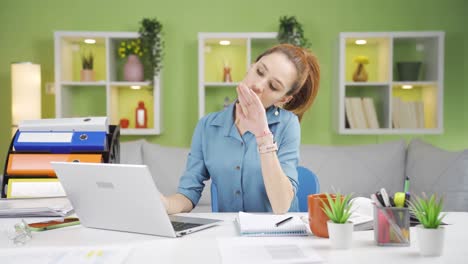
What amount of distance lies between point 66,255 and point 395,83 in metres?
3.64

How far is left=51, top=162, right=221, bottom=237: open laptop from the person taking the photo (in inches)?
53.2

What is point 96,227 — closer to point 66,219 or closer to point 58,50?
point 66,219

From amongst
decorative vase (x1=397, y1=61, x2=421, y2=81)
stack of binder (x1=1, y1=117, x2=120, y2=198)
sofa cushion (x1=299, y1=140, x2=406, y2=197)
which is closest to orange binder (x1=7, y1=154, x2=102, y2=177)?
stack of binder (x1=1, y1=117, x2=120, y2=198)

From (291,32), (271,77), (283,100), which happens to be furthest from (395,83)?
(271,77)

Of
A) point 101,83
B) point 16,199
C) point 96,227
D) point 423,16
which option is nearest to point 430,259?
point 96,227

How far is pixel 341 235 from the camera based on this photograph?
1.30 meters

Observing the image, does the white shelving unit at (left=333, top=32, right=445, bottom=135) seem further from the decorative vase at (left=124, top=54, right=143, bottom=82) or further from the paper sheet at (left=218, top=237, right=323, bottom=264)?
the paper sheet at (left=218, top=237, right=323, bottom=264)

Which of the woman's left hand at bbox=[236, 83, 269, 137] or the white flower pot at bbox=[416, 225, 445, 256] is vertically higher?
the woman's left hand at bbox=[236, 83, 269, 137]

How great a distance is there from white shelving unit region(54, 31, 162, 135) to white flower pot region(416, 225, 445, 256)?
341cm

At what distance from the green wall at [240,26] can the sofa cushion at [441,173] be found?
75cm

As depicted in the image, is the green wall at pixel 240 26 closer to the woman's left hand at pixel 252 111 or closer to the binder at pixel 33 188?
the binder at pixel 33 188

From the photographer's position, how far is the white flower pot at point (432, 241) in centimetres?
123

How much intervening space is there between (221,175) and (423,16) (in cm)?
329

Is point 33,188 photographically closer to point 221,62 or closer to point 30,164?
point 30,164
